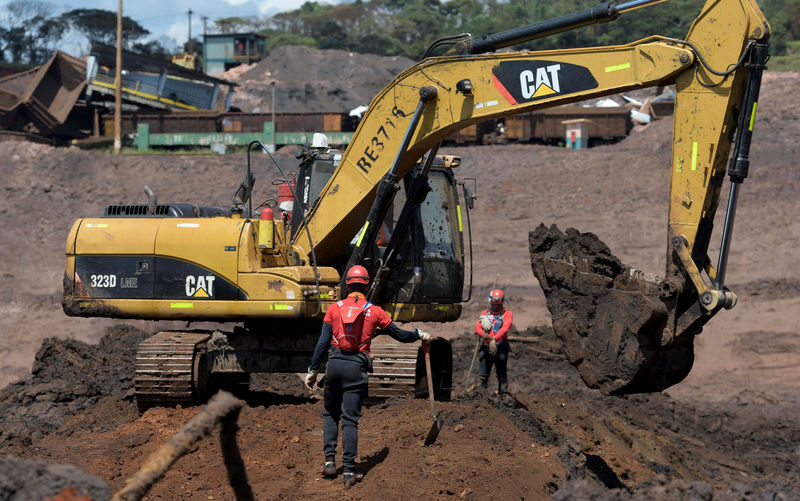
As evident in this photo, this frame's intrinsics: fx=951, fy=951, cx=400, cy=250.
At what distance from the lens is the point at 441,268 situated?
38.4ft

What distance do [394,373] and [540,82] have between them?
3685 millimetres

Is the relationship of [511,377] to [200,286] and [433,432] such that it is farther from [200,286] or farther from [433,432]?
[433,432]

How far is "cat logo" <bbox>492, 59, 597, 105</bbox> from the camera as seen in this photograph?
9.00 m

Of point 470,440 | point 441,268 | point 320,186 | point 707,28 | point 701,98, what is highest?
point 707,28

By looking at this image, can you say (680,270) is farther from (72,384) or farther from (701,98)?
(72,384)

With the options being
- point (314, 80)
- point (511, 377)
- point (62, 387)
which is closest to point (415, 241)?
point (62, 387)

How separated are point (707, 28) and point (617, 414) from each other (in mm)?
7863

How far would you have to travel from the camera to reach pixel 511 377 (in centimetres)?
1755

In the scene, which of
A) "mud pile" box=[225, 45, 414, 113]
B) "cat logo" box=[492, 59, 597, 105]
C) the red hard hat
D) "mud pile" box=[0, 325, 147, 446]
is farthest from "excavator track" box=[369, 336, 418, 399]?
"mud pile" box=[225, 45, 414, 113]

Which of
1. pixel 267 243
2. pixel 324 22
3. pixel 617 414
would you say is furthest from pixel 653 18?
pixel 267 243

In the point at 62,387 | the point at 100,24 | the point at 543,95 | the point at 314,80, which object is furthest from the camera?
the point at 100,24

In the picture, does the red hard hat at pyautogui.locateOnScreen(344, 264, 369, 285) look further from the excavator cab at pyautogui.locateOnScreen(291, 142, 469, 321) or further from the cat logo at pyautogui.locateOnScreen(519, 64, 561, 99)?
the cat logo at pyautogui.locateOnScreen(519, 64, 561, 99)

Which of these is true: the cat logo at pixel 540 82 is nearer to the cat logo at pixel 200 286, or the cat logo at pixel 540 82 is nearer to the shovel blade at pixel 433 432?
the shovel blade at pixel 433 432

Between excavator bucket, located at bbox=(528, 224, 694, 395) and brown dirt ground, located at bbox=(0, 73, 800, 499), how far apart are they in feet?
3.20
